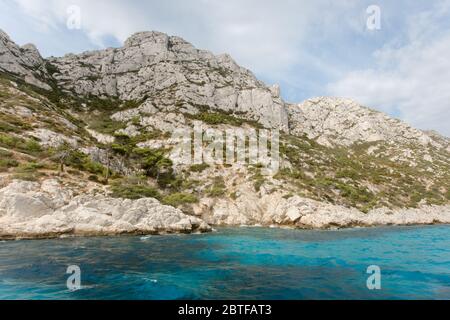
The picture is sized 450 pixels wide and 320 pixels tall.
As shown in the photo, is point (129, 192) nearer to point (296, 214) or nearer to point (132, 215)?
point (132, 215)

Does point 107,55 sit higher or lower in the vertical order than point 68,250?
higher

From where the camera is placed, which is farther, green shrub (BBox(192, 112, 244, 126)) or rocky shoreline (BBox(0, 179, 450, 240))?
green shrub (BBox(192, 112, 244, 126))

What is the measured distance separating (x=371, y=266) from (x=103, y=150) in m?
52.1

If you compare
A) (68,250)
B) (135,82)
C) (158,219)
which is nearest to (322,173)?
(158,219)

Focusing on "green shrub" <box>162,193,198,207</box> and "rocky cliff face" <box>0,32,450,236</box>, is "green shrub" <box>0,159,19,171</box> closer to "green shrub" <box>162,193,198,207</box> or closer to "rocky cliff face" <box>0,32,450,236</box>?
"rocky cliff face" <box>0,32,450,236</box>

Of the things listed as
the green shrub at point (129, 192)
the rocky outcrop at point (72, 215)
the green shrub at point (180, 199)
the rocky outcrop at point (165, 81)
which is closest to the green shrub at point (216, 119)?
the rocky outcrop at point (165, 81)

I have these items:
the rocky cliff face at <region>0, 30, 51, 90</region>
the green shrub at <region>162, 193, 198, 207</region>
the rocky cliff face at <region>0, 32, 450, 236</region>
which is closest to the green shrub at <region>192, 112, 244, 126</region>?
the rocky cliff face at <region>0, 32, 450, 236</region>

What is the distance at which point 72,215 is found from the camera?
2905cm

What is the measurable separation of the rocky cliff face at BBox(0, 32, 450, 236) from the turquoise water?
10.8 m

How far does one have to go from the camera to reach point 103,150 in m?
56.2

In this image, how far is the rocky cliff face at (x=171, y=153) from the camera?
3441 cm

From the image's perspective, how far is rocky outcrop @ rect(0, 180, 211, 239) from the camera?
26.2 meters
